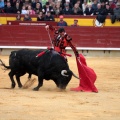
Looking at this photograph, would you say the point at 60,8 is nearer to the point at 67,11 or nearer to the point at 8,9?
the point at 67,11

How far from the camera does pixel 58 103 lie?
8.42 m

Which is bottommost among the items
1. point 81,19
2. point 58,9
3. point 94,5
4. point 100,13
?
point 81,19

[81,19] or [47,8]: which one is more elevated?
[47,8]

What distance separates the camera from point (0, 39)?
18500 millimetres

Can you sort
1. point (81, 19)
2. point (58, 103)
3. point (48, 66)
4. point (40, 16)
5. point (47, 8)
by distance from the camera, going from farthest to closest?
point (81, 19) < point (40, 16) < point (47, 8) < point (48, 66) < point (58, 103)

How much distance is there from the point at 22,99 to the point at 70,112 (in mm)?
1312

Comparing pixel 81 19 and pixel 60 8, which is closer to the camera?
pixel 60 8

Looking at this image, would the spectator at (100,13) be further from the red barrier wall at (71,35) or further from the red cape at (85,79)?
the red cape at (85,79)

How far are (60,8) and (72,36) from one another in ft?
3.32

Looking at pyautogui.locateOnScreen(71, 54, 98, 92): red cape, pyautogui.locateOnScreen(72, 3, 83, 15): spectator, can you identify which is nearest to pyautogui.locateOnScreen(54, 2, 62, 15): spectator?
pyautogui.locateOnScreen(72, 3, 83, 15): spectator

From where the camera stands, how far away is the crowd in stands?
58.6 feet

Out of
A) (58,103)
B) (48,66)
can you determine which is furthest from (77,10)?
(58,103)

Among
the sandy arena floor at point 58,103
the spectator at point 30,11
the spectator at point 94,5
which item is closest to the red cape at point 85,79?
the sandy arena floor at point 58,103

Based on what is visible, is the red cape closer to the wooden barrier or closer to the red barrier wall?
the red barrier wall
